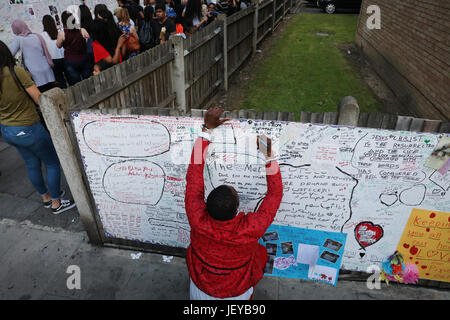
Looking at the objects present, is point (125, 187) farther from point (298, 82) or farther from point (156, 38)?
point (298, 82)

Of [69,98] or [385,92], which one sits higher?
[69,98]

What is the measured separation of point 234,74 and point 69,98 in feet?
24.6

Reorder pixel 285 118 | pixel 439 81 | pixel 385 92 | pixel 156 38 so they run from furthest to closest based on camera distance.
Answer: pixel 385 92
pixel 156 38
pixel 439 81
pixel 285 118

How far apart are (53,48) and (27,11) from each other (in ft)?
6.06

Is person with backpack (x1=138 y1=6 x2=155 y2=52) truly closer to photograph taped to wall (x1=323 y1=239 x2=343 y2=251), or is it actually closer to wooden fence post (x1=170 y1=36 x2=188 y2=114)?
wooden fence post (x1=170 y1=36 x2=188 y2=114)

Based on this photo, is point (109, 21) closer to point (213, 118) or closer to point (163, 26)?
point (163, 26)

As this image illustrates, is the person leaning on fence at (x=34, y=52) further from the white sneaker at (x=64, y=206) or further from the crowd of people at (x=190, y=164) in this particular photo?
the white sneaker at (x=64, y=206)

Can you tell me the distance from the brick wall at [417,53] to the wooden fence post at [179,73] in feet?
17.2

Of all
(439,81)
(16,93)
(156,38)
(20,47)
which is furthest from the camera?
(156,38)

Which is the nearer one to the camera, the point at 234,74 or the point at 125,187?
the point at 125,187

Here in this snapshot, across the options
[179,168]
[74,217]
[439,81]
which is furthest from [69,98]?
[439,81]

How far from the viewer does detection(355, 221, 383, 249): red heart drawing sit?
305 cm

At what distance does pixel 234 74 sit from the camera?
9.96 m

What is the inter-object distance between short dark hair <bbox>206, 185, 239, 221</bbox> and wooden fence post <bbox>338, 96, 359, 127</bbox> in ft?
3.85
